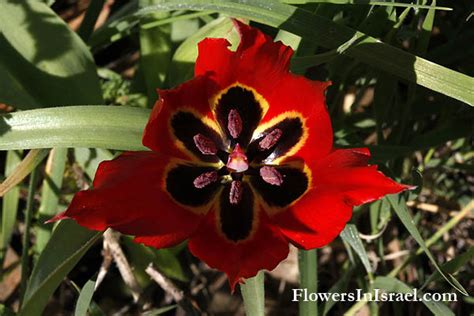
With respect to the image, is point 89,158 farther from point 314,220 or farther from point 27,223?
point 314,220

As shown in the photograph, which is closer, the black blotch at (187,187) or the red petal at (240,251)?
the red petal at (240,251)

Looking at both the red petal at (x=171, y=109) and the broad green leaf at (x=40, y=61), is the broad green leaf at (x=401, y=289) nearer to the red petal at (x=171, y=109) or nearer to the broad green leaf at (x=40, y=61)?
the red petal at (x=171, y=109)

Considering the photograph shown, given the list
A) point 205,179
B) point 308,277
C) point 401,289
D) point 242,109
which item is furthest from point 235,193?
point 401,289

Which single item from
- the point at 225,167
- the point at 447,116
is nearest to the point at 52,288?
the point at 225,167

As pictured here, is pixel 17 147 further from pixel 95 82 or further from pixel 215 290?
pixel 215 290

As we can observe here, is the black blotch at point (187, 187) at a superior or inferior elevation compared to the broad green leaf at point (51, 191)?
superior

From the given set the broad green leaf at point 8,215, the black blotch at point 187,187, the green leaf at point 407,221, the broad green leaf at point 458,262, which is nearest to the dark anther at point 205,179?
the black blotch at point 187,187

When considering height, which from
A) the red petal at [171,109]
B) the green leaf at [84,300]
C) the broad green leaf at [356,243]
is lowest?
the green leaf at [84,300]

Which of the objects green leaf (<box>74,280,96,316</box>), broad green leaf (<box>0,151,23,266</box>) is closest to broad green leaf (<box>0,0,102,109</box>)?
broad green leaf (<box>0,151,23,266</box>)
